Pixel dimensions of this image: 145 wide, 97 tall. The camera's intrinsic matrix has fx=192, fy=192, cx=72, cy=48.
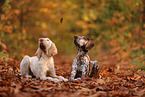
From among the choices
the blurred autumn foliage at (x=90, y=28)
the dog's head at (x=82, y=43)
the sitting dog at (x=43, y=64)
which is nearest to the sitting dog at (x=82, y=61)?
the dog's head at (x=82, y=43)

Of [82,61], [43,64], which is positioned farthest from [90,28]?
[43,64]

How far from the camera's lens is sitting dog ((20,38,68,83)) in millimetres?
4865

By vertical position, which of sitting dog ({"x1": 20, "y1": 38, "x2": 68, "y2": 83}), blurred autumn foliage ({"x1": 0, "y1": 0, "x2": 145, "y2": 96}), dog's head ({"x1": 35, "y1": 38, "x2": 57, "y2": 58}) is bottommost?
sitting dog ({"x1": 20, "y1": 38, "x2": 68, "y2": 83})

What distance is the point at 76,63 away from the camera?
5.15m

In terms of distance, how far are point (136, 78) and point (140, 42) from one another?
20.9 feet

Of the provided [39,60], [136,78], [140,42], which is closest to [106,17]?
[140,42]

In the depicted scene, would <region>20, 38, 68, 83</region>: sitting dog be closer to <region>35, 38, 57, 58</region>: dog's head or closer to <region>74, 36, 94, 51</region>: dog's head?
<region>35, 38, 57, 58</region>: dog's head

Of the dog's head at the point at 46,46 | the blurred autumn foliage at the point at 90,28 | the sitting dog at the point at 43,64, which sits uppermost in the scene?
the blurred autumn foliage at the point at 90,28

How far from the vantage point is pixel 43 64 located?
497 cm

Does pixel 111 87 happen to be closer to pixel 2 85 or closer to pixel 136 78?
pixel 136 78

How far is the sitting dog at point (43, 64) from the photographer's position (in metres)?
4.87

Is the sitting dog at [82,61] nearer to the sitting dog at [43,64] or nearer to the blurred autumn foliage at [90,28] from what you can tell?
the sitting dog at [43,64]

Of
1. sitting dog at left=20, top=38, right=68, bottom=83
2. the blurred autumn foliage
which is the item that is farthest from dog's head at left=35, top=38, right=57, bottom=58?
the blurred autumn foliage

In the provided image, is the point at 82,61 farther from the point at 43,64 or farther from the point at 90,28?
the point at 90,28
